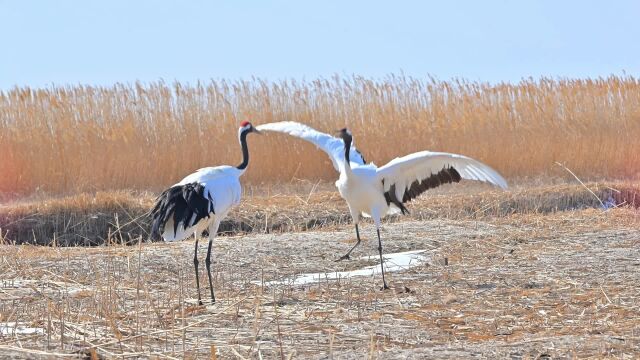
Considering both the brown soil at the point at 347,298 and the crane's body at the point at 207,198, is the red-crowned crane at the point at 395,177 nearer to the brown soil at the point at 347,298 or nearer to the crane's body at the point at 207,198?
the brown soil at the point at 347,298

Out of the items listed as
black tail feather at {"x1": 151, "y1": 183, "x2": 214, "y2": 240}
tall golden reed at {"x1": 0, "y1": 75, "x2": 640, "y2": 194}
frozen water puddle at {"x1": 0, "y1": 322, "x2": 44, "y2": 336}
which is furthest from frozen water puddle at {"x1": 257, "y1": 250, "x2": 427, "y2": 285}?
tall golden reed at {"x1": 0, "y1": 75, "x2": 640, "y2": 194}

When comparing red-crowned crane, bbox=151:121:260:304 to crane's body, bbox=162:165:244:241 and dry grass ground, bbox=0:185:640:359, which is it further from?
dry grass ground, bbox=0:185:640:359

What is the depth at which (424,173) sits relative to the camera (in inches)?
387

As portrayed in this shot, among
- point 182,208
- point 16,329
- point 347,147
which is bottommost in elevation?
point 16,329

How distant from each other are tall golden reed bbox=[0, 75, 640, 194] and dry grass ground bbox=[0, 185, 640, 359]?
4190mm

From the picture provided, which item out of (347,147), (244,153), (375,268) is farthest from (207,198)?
(375,268)

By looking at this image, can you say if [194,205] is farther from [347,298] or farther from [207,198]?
[347,298]

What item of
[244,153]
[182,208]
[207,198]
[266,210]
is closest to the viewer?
[182,208]

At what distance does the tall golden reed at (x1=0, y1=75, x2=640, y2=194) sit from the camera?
16109mm

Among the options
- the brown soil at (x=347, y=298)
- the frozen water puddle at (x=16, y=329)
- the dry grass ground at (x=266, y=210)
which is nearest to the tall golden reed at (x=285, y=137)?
the dry grass ground at (x=266, y=210)

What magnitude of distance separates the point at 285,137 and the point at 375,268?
6982mm

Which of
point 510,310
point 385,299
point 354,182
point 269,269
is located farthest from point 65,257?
point 510,310

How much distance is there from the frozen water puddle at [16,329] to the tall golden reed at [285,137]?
9194 millimetres

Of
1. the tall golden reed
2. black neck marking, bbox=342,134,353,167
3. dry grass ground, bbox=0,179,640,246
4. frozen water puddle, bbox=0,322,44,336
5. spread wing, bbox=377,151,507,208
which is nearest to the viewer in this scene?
frozen water puddle, bbox=0,322,44,336
